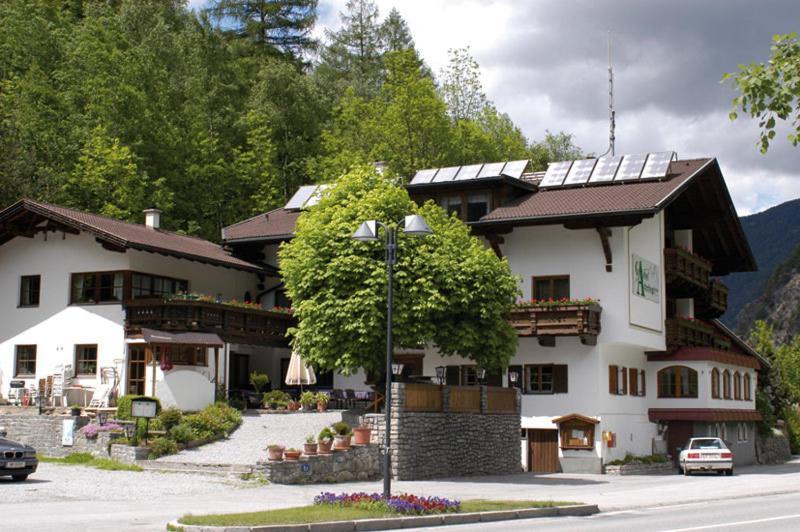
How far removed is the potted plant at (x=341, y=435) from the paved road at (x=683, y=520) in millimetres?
9272

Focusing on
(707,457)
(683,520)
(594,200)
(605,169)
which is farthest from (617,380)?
(683,520)

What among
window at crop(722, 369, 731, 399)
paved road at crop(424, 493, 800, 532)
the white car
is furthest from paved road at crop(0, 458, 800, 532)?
window at crop(722, 369, 731, 399)

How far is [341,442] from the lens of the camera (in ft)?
93.6

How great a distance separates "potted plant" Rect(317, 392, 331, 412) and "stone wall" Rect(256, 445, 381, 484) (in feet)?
25.5

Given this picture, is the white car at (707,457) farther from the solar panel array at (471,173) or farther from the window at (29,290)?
the window at (29,290)

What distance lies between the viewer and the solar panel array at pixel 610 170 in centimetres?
4112

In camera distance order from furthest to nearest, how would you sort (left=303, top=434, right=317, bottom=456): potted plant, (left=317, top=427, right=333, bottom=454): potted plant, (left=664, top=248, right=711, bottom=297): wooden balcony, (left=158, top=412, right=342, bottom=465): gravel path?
(left=664, top=248, right=711, bottom=297): wooden balcony, (left=158, top=412, right=342, bottom=465): gravel path, (left=317, top=427, right=333, bottom=454): potted plant, (left=303, top=434, right=317, bottom=456): potted plant

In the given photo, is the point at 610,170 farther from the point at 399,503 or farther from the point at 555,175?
the point at 399,503

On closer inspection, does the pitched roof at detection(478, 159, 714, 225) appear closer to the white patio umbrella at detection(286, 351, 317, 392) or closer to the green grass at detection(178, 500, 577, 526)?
the white patio umbrella at detection(286, 351, 317, 392)

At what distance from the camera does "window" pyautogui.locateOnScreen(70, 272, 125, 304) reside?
3846cm

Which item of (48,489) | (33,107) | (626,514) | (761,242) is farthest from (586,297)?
(761,242)

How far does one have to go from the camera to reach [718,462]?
37812 millimetres

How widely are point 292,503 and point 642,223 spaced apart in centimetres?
2361

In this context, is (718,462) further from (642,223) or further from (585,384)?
(642,223)
